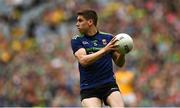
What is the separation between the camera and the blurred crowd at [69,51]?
1898 cm

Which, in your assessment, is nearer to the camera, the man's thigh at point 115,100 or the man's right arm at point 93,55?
the man's right arm at point 93,55

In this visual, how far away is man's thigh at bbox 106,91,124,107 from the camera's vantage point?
450 inches

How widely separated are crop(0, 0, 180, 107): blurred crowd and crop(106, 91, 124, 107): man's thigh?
677 centimetres

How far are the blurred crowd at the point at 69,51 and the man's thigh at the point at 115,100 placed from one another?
22.2ft

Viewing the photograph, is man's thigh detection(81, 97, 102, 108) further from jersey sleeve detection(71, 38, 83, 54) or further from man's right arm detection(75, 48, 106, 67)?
jersey sleeve detection(71, 38, 83, 54)

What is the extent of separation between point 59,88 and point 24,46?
9.28 feet

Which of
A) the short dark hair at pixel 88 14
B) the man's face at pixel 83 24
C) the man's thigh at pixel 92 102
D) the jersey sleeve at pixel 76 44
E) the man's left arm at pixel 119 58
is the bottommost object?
the man's thigh at pixel 92 102

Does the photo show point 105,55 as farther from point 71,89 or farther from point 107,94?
point 71,89

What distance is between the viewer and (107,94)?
11.6 metres

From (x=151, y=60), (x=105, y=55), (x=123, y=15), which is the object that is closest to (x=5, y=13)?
(x=123, y=15)

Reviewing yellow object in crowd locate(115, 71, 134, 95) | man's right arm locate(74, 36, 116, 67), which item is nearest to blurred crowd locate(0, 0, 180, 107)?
yellow object in crowd locate(115, 71, 134, 95)

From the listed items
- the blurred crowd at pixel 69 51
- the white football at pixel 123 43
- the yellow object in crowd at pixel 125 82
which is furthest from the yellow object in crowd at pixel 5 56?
the white football at pixel 123 43

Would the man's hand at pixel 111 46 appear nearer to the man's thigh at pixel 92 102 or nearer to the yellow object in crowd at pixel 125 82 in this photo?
the man's thigh at pixel 92 102

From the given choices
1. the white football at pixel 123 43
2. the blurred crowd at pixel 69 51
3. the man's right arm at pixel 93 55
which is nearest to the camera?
the man's right arm at pixel 93 55
